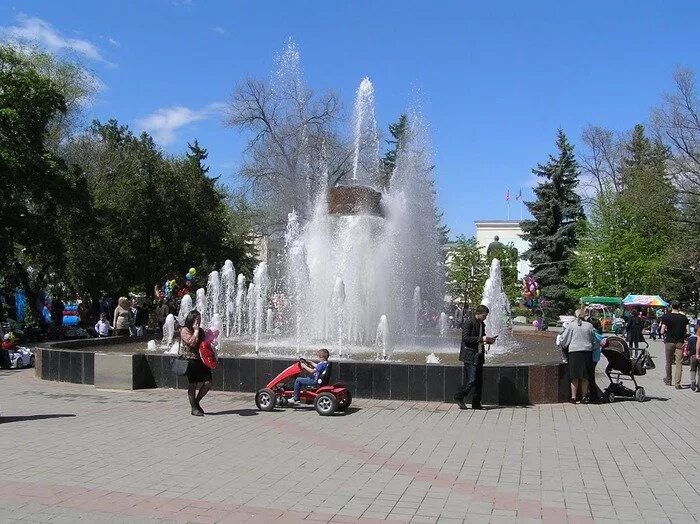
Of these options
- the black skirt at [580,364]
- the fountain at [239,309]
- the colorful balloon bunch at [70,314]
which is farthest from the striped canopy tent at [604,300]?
the black skirt at [580,364]

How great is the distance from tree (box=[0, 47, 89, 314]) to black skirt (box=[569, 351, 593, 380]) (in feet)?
61.1

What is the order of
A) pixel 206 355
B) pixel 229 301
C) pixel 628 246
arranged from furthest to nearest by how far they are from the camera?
pixel 628 246 → pixel 229 301 → pixel 206 355

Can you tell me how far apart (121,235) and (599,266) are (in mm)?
28224

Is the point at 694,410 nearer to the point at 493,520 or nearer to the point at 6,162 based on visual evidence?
the point at 493,520

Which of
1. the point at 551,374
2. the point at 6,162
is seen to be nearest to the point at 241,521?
the point at 551,374

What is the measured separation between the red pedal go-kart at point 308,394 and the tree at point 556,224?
3936cm

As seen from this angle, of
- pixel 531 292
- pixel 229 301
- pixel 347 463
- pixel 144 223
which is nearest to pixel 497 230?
pixel 531 292

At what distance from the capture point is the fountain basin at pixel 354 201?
1991 centimetres

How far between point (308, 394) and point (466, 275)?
35366mm

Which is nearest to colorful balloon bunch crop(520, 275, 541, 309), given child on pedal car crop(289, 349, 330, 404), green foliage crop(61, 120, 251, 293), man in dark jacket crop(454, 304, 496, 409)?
green foliage crop(61, 120, 251, 293)

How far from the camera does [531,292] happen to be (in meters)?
46.6

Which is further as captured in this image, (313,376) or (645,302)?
(645,302)

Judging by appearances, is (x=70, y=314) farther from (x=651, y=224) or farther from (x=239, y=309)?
(x=651, y=224)

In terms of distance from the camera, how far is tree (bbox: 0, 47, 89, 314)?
22.8 m
